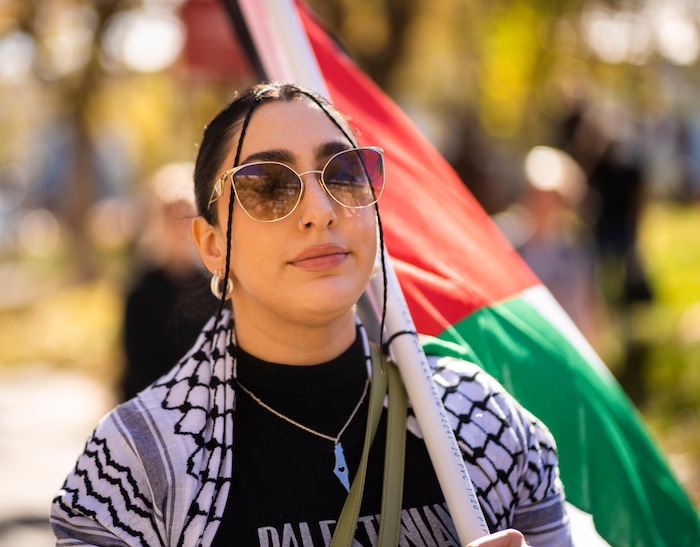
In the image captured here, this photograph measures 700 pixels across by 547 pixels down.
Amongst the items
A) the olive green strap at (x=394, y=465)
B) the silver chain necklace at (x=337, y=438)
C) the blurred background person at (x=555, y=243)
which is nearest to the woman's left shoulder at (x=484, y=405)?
the olive green strap at (x=394, y=465)

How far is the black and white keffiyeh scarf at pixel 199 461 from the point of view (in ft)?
6.66

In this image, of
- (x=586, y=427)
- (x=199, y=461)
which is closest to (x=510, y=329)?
(x=586, y=427)

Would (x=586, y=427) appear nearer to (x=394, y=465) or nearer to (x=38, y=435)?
(x=394, y=465)

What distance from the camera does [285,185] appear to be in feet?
7.20

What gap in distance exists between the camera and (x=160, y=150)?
21016 mm

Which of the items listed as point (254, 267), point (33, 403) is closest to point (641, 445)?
point (254, 267)

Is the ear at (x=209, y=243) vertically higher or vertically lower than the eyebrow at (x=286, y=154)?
lower

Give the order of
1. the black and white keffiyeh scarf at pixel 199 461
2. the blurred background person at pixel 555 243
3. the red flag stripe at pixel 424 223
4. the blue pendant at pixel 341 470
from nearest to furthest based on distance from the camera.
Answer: the black and white keffiyeh scarf at pixel 199 461, the blue pendant at pixel 341 470, the red flag stripe at pixel 424 223, the blurred background person at pixel 555 243

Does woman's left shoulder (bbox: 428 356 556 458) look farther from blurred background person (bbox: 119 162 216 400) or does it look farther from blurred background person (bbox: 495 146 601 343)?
blurred background person (bbox: 495 146 601 343)

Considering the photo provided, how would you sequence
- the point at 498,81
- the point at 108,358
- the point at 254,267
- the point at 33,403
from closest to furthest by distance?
the point at 254,267 < the point at 33,403 < the point at 108,358 < the point at 498,81

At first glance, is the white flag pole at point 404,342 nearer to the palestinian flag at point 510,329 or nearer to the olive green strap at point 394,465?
the olive green strap at point 394,465

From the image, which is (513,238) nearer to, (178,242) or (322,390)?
(178,242)

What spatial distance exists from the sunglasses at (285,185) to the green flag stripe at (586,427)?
71 centimetres

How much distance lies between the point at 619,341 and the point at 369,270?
7119mm
